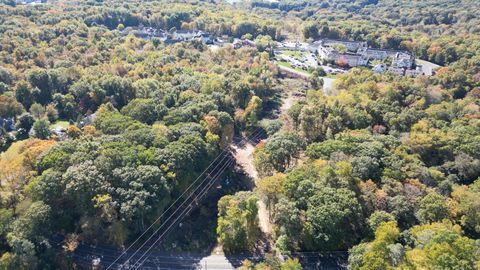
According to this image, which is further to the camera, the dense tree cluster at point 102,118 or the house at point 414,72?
the house at point 414,72

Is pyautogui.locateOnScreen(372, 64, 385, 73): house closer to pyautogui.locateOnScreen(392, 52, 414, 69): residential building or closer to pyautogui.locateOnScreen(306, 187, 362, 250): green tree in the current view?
pyautogui.locateOnScreen(392, 52, 414, 69): residential building

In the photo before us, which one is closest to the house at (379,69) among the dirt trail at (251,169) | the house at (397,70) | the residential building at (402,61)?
the house at (397,70)

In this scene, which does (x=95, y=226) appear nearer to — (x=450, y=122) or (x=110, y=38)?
(x=450, y=122)

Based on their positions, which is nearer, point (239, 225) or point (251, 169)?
point (239, 225)

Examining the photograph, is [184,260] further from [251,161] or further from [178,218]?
[251,161]

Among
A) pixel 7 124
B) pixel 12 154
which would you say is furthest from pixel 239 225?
pixel 7 124

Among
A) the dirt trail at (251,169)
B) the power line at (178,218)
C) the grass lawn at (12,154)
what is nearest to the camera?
the power line at (178,218)

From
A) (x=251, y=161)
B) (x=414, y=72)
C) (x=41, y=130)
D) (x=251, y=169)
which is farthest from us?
(x=414, y=72)

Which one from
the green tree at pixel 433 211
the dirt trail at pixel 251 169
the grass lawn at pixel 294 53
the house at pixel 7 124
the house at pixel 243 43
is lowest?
the dirt trail at pixel 251 169

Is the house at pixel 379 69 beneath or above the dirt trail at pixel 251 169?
above

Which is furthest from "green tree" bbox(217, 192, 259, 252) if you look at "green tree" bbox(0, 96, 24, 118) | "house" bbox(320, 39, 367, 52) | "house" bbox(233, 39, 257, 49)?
"house" bbox(320, 39, 367, 52)

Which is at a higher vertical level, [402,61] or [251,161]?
[402,61]

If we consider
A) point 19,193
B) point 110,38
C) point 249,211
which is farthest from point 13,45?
point 249,211

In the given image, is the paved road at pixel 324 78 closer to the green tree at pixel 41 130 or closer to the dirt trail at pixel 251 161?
the dirt trail at pixel 251 161
